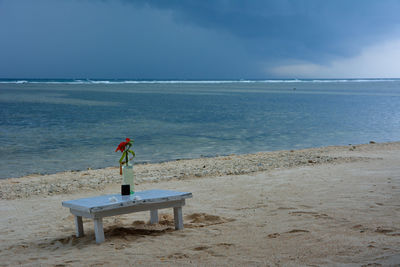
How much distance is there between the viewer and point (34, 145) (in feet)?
60.8

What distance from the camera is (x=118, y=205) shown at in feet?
17.0

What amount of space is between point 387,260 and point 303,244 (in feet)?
3.27

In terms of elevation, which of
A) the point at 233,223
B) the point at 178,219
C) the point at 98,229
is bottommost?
the point at 233,223

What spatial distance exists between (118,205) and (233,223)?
1768mm

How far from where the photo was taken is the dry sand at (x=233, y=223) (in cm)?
466

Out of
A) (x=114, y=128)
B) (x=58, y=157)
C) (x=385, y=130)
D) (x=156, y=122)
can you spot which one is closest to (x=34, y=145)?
(x=58, y=157)

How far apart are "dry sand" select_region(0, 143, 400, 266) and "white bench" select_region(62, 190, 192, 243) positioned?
216 mm

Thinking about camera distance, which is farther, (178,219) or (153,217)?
(153,217)

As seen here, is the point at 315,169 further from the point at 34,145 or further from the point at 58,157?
the point at 34,145

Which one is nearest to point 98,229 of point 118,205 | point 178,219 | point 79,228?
point 118,205

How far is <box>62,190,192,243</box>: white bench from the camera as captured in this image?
16.9 feet

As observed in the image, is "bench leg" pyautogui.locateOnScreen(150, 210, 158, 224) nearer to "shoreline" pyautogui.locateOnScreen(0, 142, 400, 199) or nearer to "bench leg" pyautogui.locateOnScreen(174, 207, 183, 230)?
"bench leg" pyautogui.locateOnScreen(174, 207, 183, 230)

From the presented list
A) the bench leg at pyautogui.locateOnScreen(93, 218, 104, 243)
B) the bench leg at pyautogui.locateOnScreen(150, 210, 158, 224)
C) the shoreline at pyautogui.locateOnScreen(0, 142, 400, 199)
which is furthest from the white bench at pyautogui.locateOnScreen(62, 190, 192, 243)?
the shoreline at pyautogui.locateOnScreen(0, 142, 400, 199)

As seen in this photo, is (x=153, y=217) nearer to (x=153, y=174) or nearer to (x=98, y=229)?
(x=98, y=229)
